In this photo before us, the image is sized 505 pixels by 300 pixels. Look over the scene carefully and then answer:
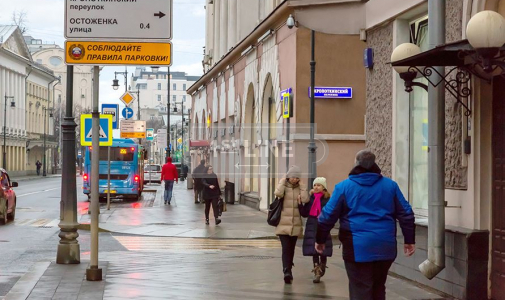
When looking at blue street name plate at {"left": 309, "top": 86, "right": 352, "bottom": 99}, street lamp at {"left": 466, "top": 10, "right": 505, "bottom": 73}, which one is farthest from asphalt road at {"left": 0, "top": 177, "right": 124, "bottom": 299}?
blue street name plate at {"left": 309, "top": 86, "right": 352, "bottom": 99}

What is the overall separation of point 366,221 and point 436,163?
3316mm

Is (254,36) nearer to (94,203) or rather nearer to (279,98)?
(279,98)

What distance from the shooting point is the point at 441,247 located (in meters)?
10.6

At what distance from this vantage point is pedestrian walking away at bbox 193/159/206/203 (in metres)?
27.3

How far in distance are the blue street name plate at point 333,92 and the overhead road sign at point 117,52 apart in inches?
532

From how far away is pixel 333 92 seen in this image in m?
25.2

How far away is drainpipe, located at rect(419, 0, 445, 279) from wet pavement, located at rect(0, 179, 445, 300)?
69 cm

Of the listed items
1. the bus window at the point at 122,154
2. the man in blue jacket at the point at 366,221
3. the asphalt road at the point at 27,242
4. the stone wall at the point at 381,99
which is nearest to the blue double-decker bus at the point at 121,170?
the bus window at the point at 122,154

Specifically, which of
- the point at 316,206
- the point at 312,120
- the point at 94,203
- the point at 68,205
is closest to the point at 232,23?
the point at 312,120

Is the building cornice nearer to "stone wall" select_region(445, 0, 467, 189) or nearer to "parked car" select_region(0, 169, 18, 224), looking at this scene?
"parked car" select_region(0, 169, 18, 224)

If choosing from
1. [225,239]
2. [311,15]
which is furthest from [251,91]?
[311,15]

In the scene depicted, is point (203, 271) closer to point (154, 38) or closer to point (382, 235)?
point (154, 38)

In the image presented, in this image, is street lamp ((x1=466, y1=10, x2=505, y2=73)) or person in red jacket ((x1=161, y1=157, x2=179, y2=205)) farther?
person in red jacket ((x1=161, y1=157, x2=179, y2=205))

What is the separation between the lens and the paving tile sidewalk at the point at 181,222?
21.9 m
